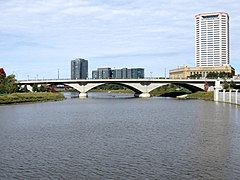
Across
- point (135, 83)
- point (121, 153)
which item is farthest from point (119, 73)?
point (121, 153)

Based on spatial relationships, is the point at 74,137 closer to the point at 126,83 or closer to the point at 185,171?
the point at 185,171

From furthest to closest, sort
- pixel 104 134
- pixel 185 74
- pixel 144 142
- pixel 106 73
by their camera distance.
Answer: pixel 106 73 → pixel 185 74 → pixel 104 134 → pixel 144 142

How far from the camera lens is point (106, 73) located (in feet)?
623

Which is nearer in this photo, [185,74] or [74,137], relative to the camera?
[74,137]

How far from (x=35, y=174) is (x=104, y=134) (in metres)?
10.1

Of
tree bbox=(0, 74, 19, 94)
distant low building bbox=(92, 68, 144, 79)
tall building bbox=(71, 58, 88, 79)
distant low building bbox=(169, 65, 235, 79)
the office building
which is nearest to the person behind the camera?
tree bbox=(0, 74, 19, 94)

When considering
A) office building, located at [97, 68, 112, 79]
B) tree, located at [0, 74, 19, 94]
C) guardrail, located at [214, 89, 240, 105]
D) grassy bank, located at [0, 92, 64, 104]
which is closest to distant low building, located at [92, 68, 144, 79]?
office building, located at [97, 68, 112, 79]

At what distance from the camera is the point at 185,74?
168125mm

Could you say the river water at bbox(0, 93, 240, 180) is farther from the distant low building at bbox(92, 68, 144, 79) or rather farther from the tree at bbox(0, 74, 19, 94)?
the distant low building at bbox(92, 68, 144, 79)

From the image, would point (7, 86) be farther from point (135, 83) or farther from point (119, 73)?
point (119, 73)

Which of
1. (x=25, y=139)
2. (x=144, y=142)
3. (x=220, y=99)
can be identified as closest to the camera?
(x=144, y=142)

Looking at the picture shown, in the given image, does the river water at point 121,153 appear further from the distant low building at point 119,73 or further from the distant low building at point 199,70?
the distant low building at point 119,73

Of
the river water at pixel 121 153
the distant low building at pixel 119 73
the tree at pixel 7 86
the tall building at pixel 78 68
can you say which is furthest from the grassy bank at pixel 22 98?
the distant low building at pixel 119 73

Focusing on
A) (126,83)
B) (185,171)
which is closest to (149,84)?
(126,83)
